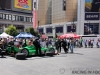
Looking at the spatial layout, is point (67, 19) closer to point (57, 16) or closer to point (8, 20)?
point (57, 16)

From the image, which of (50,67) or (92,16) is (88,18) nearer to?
(92,16)

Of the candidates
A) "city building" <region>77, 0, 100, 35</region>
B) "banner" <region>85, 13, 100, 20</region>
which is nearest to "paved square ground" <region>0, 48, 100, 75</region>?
"city building" <region>77, 0, 100, 35</region>

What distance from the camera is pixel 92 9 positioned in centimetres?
7450

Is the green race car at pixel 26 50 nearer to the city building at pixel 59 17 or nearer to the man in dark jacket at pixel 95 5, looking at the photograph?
the man in dark jacket at pixel 95 5

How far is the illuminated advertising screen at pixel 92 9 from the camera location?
73.6 metres

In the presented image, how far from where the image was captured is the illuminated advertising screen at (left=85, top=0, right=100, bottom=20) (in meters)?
73.6

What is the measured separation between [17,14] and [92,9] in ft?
96.8

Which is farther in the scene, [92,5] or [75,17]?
[75,17]

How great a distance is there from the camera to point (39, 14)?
102 meters

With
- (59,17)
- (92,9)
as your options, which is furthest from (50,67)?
(59,17)

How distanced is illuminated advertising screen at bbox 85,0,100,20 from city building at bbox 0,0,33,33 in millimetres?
24330

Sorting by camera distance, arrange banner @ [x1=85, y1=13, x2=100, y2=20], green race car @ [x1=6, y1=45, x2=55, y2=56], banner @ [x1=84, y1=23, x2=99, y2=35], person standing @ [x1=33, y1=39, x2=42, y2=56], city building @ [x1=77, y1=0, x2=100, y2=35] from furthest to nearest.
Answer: banner @ [x1=85, y1=13, x2=100, y2=20]
banner @ [x1=84, y1=23, x2=99, y2=35]
city building @ [x1=77, y1=0, x2=100, y2=35]
person standing @ [x1=33, y1=39, x2=42, y2=56]
green race car @ [x1=6, y1=45, x2=55, y2=56]

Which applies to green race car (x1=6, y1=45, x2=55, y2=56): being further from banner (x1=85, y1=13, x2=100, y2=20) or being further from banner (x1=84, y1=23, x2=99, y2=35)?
banner (x1=85, y1=13, x2=100, y2=20)

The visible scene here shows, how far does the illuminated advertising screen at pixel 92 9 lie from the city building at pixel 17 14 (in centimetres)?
2433
